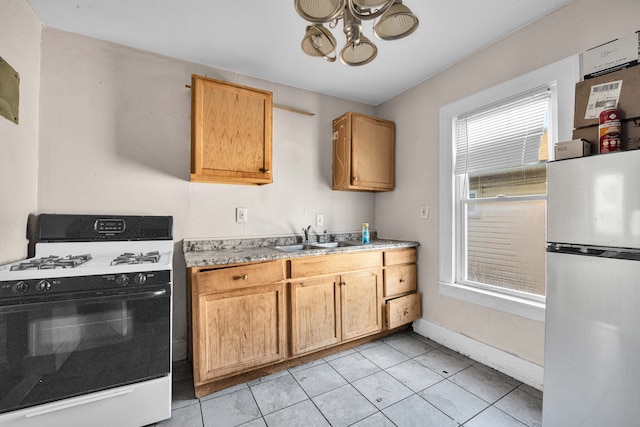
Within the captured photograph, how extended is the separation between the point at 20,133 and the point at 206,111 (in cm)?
106

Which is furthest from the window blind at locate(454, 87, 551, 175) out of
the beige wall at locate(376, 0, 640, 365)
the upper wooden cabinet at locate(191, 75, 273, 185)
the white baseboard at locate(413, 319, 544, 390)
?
the upper wooden cabinet at locate(191, 75, 273, 185)

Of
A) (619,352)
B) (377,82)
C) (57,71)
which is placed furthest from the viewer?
(377,82)

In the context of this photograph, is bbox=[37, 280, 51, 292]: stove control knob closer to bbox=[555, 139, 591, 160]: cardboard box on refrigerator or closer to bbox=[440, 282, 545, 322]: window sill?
bbox=[555, 139, 591, 160]: cardboard box on refrigerator

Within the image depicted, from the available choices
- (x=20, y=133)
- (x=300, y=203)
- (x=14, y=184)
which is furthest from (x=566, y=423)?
(x=20, y=133)

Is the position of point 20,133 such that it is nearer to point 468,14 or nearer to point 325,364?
point 325,364

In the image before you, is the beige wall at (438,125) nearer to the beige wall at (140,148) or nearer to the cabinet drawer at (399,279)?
the cabinet drawer at (399,279)

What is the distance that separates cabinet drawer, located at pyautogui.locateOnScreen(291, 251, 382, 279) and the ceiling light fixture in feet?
4.53

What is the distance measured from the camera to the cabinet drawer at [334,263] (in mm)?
2072

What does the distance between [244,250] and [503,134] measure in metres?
2.21

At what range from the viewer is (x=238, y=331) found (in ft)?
5.98

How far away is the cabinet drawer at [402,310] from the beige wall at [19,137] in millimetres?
2616

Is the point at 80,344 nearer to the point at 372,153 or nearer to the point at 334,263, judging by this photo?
the point at 334,263

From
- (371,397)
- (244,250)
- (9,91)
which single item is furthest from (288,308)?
(9,91)

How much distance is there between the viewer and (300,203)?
107 inches
